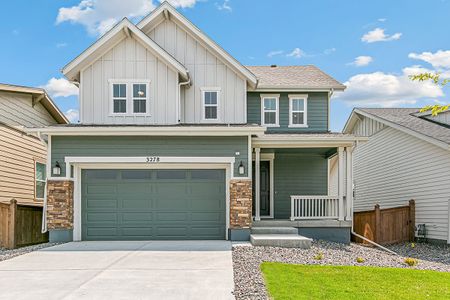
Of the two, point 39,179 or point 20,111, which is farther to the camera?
point 39,179

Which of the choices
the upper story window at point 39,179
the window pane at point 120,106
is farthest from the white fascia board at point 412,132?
the upper story window at point 39,179

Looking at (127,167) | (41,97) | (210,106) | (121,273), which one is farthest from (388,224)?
(41,97)

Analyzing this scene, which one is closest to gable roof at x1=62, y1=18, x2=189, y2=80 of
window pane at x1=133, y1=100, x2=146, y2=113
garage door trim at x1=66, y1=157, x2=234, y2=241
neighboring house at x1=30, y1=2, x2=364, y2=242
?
neighboring house at x1=30, y1=2, x2=364, y2=242

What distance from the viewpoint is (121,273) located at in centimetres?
862

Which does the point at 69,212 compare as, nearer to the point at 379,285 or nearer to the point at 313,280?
the point at 313,280

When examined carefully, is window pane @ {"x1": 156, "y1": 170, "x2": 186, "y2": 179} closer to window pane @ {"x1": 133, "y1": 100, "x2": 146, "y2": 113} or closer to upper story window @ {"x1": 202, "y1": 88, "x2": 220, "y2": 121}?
window pane @ {"x1": 133, "y1": 100, "x2": 146, "y2": 113}

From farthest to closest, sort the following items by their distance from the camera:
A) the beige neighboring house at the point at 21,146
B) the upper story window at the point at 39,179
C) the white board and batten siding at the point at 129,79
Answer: the upper story window at the point at 39,179 → the beige neighboring house at the point at 21,146 → the white board and batten siding at the point at 129,79

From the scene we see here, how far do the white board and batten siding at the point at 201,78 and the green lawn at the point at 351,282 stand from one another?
7.99m

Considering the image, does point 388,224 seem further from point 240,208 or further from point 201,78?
point 201,78

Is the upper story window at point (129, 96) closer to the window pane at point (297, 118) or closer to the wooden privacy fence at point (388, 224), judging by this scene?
the window pane at point (297, 118)

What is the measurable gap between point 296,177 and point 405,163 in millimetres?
4124

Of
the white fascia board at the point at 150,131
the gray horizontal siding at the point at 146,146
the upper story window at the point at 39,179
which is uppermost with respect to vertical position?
the white fascia board at the point at 150,131

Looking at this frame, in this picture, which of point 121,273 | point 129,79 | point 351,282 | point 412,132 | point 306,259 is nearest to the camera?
point 351,282

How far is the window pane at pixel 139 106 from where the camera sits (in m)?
15.6
